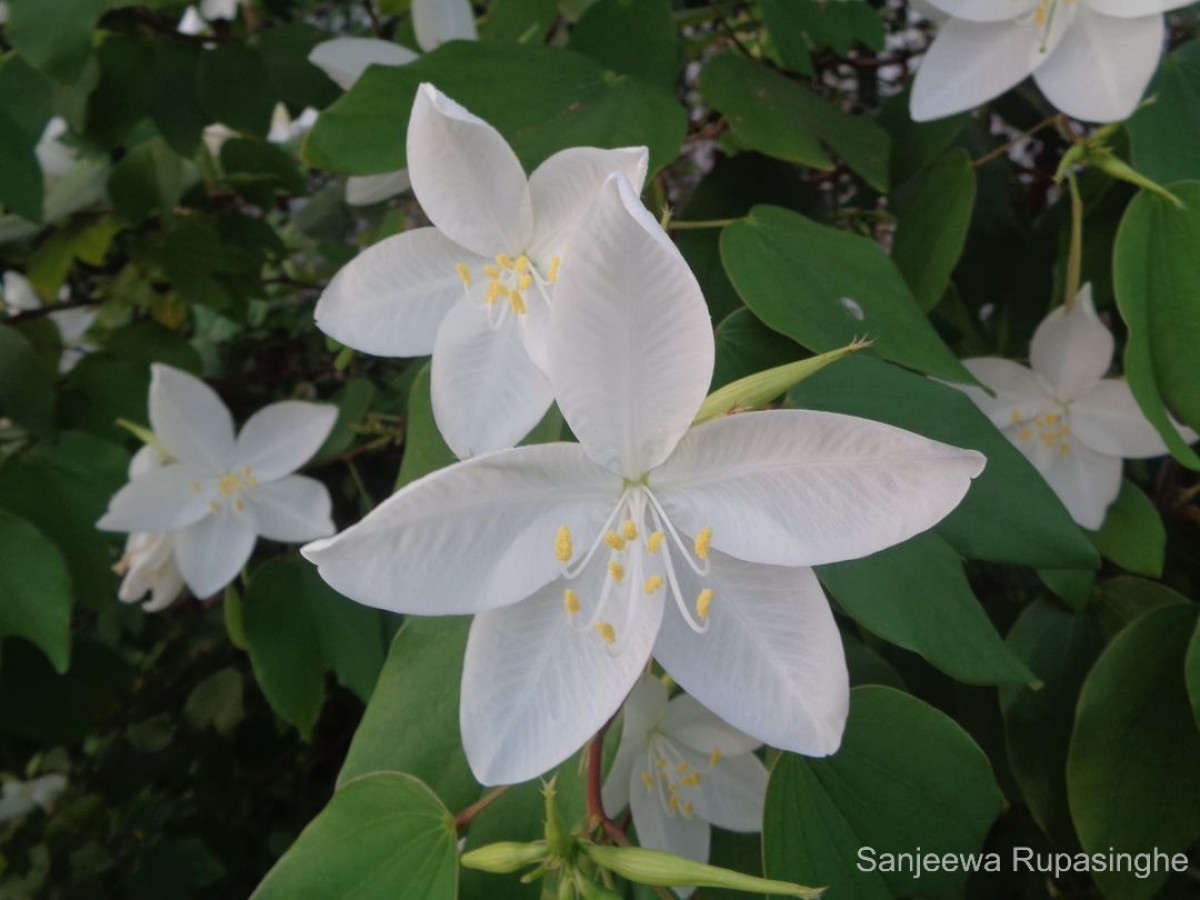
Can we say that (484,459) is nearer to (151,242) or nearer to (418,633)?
(418,633)

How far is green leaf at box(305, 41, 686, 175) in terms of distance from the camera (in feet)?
2.08

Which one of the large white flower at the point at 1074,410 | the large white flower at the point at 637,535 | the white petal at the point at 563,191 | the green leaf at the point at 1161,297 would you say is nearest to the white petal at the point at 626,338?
the large white flower at the point at 637,535

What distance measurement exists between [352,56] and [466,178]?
35 cm

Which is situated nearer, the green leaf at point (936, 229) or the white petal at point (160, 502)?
the green leaf at point (936, 229)

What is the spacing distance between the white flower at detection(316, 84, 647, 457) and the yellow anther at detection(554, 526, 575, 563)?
92 mm

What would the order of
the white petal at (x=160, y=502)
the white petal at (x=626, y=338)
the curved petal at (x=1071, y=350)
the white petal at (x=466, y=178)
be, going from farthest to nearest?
the white petal at (x=160, y=502), the curved petal at (x=1071, y=350), the white petal at (x=466, y=178), the white petal at (x=626, y=338)

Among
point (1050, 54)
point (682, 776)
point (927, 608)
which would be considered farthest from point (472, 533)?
point (1050, 54)

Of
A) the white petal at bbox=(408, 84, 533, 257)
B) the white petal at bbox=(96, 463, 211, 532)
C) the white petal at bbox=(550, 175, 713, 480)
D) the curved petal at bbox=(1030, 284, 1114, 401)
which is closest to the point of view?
the white petal at bbox=(550, 175, 713, 480)

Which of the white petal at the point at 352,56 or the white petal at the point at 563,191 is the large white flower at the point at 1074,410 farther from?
the white petal at the point at 352,56

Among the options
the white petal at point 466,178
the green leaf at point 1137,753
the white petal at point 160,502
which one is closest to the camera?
the white petal at point 466,178

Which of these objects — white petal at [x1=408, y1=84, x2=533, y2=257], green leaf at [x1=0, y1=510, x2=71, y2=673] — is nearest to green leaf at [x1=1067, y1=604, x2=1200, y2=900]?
white petal at [x1=408, y1=84, x2=533, y2=257]

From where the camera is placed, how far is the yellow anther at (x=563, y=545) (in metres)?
0.47

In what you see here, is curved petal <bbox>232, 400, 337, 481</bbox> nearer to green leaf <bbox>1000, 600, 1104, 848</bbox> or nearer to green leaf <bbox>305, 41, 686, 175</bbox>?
green leaf <bbox>305, 41, 686, 175</bbox>

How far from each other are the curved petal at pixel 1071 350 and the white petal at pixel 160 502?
88cm
